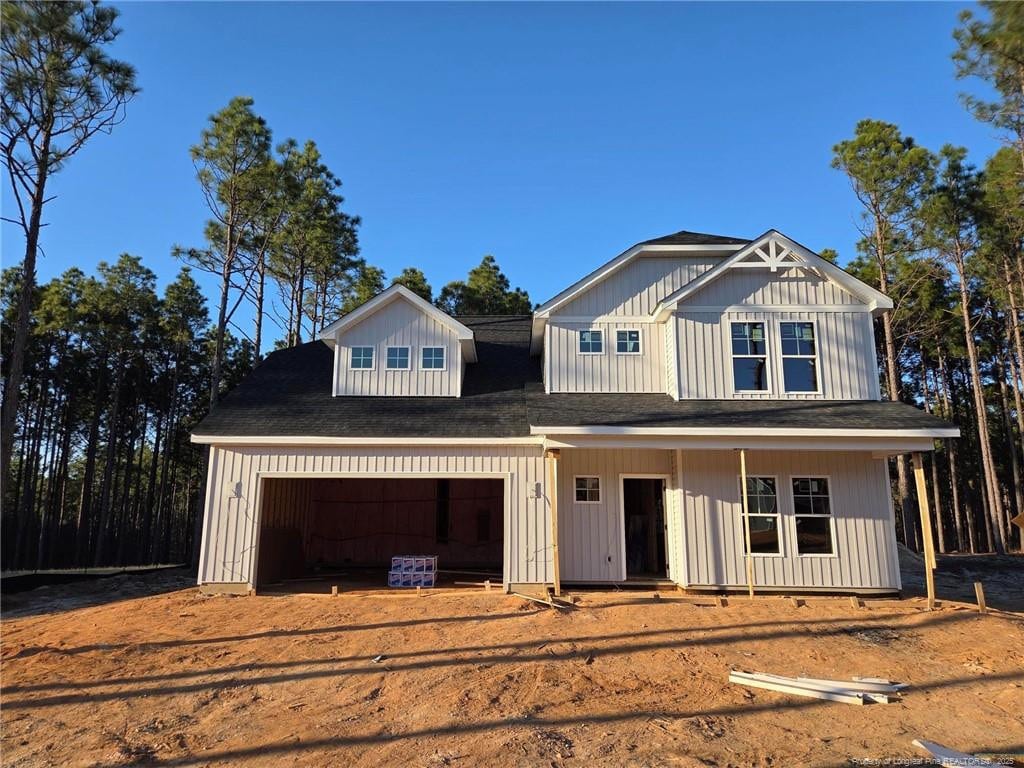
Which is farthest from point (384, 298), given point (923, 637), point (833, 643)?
point (923, 637)

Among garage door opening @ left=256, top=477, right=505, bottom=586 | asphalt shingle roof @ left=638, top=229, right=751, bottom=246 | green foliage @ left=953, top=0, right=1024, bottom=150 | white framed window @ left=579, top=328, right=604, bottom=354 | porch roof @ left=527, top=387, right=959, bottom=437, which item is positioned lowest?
garage door opening @ left=256, top=477, right=505, bottom=586

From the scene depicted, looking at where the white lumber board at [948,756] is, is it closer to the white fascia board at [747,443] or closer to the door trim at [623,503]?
the white fascia board at [747,443]

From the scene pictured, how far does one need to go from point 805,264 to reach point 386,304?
9.66 m

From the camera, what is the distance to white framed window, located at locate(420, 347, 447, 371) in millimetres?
14645

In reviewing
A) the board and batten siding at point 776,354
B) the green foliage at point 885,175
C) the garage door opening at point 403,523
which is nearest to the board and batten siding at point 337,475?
the board and batten siding at point 776,354

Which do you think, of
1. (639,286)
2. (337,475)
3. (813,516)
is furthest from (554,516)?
(639,286)

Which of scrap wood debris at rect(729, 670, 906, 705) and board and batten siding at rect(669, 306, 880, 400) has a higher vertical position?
board and batten siding at rect(669, 306, 880, 400)

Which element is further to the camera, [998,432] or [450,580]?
[998,432]

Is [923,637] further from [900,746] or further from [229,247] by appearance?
[229,247]

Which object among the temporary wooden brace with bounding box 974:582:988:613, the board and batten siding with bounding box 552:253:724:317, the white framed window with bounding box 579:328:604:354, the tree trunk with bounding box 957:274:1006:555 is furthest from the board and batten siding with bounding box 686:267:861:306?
the tree trunk with bounding box 957:274:1006:555

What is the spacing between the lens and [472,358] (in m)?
16.2

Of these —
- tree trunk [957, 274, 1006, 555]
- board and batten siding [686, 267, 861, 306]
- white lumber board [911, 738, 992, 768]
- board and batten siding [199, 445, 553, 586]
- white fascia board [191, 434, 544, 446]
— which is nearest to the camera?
white lumber board [911, 738, 992, 768]

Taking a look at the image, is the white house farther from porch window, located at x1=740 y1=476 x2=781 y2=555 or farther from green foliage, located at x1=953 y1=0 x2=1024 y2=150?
green foliage, located at x1=953 y1=0 x2=1024 y2=150

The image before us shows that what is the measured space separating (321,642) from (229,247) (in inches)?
602
